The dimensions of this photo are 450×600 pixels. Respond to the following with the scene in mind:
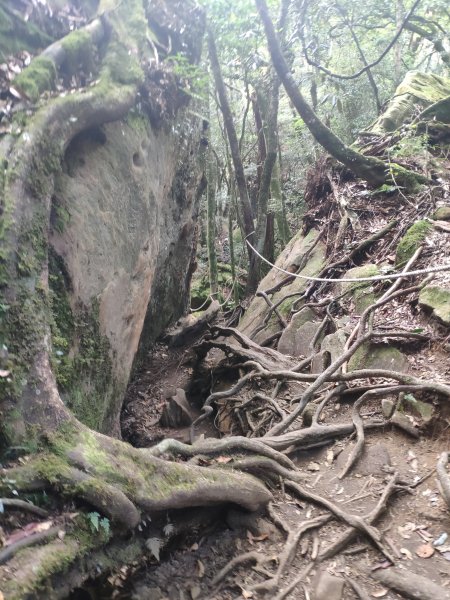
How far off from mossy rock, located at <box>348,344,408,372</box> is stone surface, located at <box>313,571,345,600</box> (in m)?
2.62

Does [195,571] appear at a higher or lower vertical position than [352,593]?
higher

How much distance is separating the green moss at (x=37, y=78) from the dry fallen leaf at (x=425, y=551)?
14.9ft

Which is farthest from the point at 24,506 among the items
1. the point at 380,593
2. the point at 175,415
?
the point at 175,415

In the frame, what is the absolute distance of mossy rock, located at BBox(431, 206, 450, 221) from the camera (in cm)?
684

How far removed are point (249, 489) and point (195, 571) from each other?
0.69 meters

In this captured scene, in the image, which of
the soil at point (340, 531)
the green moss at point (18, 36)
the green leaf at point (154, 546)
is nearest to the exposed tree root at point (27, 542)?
the soil at point (340, 531)

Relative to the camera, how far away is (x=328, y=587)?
3.10 m

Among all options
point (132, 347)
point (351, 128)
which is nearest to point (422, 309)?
→ point (132, 347)

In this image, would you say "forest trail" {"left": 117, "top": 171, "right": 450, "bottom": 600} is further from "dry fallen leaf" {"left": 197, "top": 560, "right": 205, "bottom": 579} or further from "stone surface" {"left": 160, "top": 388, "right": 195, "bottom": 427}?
"stone surface" {"left": 160, "top": 388, "right": 195, "bottom": 427}

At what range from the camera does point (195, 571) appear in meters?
3.33

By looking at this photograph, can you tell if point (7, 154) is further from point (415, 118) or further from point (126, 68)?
point (415, 118)

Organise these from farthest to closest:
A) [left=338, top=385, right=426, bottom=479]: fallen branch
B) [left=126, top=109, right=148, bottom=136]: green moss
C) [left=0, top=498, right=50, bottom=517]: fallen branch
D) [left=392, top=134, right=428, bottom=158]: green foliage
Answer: [left=392, top=134, right=428, bottom=158]: green foliage, [left=126, top=109, right=148, bottom=136]: green moss, [left=338, top=385, right=426, bottom=479]: fallen branch, [left=0, top=498, right=50, bottom=517]: fallen branch

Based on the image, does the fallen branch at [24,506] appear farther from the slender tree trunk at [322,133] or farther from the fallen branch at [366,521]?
the slender tree trunk at [322,133]

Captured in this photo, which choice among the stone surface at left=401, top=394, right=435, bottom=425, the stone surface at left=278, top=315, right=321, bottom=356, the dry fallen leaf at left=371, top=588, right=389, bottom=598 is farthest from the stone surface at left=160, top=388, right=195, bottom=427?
the dry fallen leaf at left=371, top=588, right=389, bottom=598
